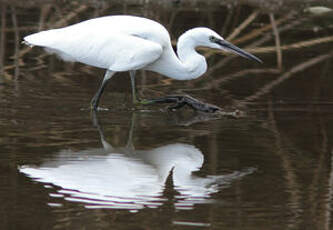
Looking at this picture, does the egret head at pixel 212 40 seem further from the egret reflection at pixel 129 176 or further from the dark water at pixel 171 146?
the egret reflection at pixel 129 176

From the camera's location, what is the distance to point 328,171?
717cm

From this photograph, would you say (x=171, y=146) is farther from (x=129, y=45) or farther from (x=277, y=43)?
(x=277, y=43)

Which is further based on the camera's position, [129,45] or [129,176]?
[129,45]

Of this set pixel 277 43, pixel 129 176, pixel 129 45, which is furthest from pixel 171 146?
pixel 277 43

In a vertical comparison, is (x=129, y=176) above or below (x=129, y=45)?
below

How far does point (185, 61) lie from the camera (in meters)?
9.58

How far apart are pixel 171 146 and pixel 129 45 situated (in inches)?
66.1

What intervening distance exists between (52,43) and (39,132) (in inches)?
60.8

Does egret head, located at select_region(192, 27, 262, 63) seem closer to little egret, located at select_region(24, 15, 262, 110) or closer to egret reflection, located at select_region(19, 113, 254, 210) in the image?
little egret, located at select_region(24, 15, 262, 110)

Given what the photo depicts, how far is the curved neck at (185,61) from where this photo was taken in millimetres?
9508

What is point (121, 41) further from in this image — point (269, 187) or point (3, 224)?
point (3, 224)

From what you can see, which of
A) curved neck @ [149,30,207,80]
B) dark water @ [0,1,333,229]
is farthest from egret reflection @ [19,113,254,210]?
curved neck @ [149,30,207,80]

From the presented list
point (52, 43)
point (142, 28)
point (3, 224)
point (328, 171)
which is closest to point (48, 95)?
point (52, 43)

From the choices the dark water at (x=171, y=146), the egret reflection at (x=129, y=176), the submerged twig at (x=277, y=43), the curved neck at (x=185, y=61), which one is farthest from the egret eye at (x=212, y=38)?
the submerged twig at (x=277, y=43)
